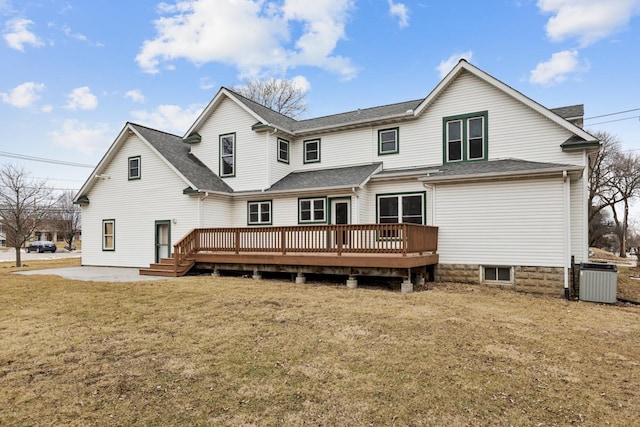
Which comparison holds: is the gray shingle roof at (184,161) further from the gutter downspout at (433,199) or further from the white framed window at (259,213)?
the gutter downspout at (433,199)

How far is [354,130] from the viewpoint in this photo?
53.2 feet

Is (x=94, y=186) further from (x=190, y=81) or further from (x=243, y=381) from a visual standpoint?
(x=243, y=381)

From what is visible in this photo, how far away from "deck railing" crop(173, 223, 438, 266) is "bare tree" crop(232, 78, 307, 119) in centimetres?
2374


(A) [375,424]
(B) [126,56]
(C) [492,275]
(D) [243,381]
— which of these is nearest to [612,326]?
(C) [492,275]

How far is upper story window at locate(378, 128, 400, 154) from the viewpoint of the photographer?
1525 centimetres

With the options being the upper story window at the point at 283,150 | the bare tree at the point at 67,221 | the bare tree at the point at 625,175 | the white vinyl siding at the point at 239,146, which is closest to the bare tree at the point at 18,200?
the white vinyl siding at the point at 239,146

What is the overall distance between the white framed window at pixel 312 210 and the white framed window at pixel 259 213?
1.62m

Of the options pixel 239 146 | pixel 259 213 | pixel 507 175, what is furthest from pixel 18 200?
pixel 507 175

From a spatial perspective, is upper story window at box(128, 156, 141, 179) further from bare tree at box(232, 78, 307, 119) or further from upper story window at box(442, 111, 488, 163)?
bare tree at box(232, 78, 307, 119)

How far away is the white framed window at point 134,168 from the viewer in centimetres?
1774

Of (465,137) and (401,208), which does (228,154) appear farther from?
(465,137)

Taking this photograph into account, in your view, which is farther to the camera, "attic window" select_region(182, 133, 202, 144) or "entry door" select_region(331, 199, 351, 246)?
"attic window" select_region(182, 133, 202, 144)

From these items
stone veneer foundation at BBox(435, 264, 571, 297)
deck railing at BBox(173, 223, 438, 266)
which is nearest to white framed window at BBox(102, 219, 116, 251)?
deck railing at BBox(173, 223, 438, 266)

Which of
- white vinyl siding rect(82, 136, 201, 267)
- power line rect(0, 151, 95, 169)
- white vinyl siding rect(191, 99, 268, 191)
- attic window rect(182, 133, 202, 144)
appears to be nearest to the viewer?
white vinyl siding rect(82, 136, 201, 267)
